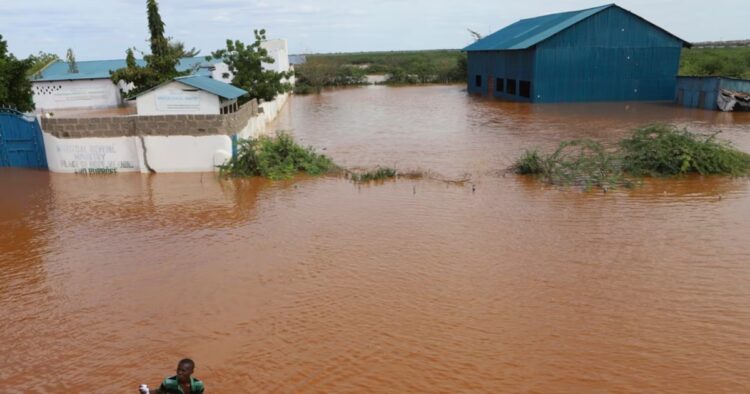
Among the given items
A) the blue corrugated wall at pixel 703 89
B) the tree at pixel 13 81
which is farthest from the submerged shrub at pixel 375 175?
→ the blue corrugated wall at pixel 703 89

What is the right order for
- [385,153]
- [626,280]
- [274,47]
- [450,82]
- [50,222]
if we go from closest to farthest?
[626,280] < [50,222] < [385,153] < [274,47] < [450,82]

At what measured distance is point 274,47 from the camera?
1941 inches

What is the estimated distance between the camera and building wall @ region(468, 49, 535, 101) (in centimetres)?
3881

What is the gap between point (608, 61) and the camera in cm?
3681

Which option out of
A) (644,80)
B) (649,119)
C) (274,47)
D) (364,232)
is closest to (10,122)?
(364,232)

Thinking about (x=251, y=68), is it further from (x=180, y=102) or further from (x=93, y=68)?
(x=93, y=68)

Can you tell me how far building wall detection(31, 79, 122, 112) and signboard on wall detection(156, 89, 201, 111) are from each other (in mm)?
22808

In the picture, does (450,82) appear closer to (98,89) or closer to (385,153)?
(98,89)

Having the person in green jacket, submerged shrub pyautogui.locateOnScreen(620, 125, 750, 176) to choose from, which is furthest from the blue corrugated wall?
the person in green jacket

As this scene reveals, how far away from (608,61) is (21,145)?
32899mm

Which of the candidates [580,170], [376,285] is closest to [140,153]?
[376,285]

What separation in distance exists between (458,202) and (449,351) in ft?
24.3

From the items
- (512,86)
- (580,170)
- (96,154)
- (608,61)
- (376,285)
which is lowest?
(376,285)

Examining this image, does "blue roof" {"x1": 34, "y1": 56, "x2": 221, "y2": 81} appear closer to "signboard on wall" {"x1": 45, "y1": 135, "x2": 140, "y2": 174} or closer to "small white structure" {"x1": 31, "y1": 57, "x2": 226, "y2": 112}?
"small white structure" {"x1": 31, "y1": 57, "x2": 226, "y2": 112}
